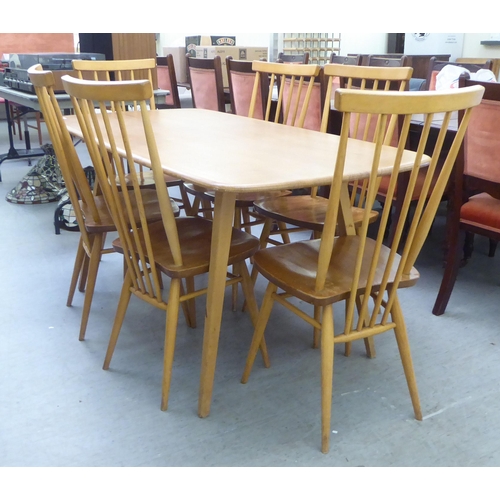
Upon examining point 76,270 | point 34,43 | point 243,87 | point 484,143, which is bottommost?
point 76,270

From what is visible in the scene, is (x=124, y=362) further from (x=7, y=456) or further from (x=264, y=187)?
(x=264, y=187)

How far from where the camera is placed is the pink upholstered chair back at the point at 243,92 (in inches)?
121

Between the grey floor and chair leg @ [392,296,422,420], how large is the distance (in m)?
0.05

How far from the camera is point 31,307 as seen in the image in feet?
6.95

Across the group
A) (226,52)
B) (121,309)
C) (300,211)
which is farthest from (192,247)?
(226,52)

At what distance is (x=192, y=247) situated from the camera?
159 centimetres

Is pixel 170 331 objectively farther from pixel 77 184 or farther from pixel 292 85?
pixel 292 85

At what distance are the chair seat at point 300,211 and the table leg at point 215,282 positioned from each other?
57 cm

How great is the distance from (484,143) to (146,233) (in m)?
1.25

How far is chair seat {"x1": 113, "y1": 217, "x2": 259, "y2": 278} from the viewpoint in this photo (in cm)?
147

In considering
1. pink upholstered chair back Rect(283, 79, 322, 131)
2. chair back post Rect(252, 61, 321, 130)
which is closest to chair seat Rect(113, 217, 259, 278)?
chair back post Rect(252, 61, 321, 130)

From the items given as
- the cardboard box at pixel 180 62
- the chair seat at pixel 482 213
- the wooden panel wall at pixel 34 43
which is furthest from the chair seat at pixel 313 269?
the wooden panel wall at pixel 34 43

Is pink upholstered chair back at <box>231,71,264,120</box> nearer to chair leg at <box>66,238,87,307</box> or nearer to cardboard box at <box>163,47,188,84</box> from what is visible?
chair leg at <box>66,238,87,307</box>
